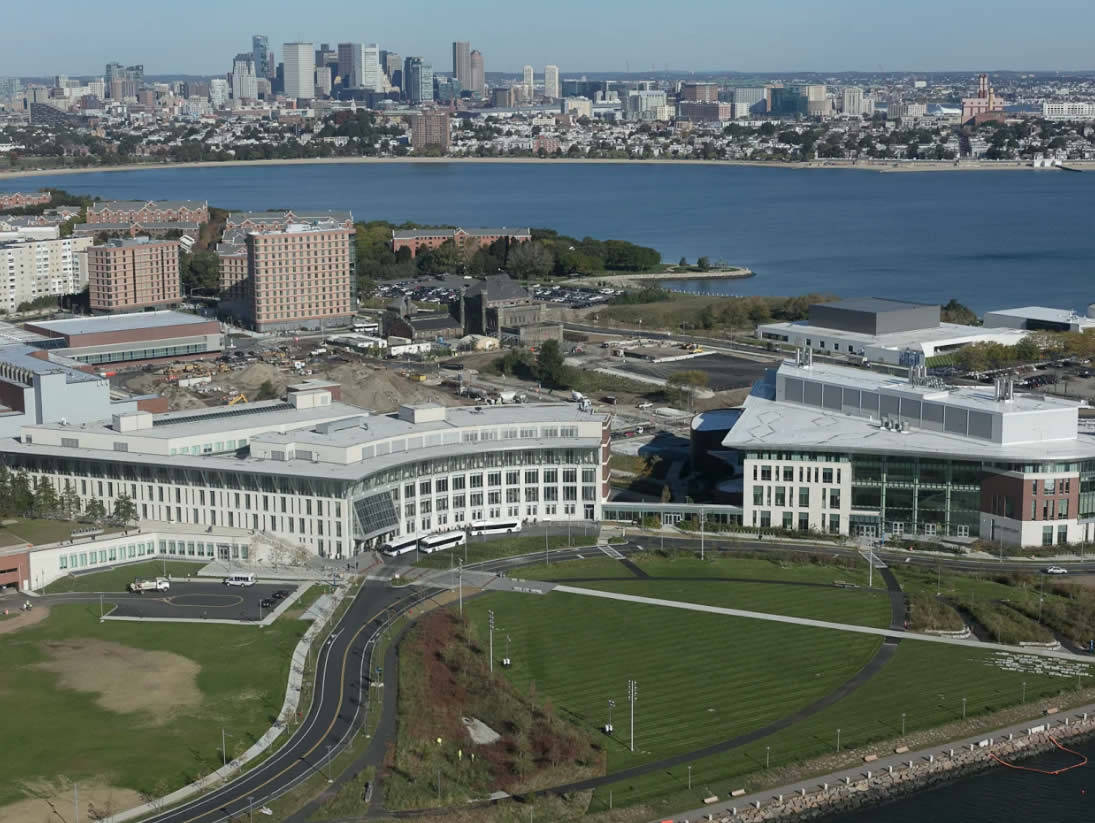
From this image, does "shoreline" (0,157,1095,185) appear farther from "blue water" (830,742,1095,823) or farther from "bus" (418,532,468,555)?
"blue water" (830,742,1095,823)

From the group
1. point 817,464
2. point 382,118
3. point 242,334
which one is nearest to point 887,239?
point 242,334

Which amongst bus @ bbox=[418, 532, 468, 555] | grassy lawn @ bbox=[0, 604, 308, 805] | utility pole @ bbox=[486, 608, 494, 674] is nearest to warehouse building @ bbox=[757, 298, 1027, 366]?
bus @ bbox=[418, 532, 468, 555]

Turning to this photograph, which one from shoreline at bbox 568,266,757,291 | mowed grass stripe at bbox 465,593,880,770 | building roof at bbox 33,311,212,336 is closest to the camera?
mowed grass stripe at bbox 465,593,880,770

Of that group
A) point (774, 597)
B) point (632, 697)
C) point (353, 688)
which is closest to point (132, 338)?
point (774, 597)

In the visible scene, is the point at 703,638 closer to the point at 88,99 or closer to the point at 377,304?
the point at 377,304

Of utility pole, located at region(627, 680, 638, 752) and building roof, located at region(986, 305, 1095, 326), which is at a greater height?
building roof, located at region(986, 305, 1095, 326)

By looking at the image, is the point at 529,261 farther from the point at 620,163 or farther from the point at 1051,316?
the point at 620,163

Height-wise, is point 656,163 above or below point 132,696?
above
